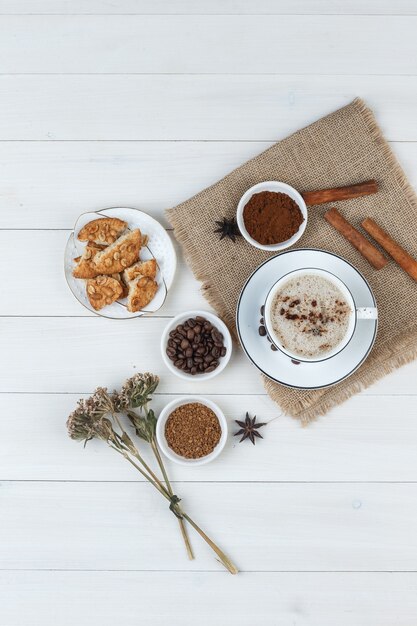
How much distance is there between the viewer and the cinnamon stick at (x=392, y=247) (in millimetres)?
1668

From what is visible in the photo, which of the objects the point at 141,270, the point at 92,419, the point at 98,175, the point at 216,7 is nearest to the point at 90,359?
the point at 92,419

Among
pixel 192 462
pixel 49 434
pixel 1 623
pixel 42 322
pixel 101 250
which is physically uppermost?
pixel 101 250

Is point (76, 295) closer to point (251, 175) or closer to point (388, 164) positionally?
point (251, 175)

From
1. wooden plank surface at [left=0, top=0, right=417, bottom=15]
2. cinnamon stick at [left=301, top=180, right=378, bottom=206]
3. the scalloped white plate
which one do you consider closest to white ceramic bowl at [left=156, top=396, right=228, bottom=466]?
the scalloped white plate

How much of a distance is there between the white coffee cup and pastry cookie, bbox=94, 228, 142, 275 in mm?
403

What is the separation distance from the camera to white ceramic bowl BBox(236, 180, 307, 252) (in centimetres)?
166

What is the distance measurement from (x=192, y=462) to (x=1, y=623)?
0.72 metres

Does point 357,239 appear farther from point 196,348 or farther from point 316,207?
point 196,348

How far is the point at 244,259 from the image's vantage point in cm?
172

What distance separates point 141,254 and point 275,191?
408mm

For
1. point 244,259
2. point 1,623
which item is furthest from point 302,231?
point 1,623

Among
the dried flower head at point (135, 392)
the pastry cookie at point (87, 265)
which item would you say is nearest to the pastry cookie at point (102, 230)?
the pastry cookie at point (87, 265)

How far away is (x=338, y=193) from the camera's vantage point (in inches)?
66.6

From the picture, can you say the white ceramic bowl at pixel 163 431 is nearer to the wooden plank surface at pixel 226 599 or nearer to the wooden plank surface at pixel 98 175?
the wooden plank surface at pixel 226 599
